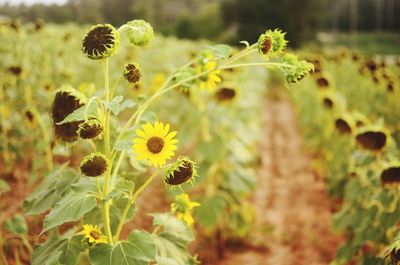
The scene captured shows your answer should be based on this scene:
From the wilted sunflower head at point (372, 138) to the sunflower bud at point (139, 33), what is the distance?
1.52 m

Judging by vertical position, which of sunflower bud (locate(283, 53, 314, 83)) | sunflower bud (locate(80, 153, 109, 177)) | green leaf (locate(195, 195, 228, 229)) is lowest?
green leaf (locate(195, 195, 228, 229))

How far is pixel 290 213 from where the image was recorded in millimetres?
4082

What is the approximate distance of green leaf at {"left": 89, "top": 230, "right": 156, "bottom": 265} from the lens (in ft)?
4.10

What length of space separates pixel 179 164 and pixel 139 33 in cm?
40

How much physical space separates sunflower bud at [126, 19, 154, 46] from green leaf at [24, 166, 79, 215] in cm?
50

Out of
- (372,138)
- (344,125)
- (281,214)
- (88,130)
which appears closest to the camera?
(88,130)

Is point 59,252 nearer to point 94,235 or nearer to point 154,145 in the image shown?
point 94,235

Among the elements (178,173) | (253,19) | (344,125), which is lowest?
(344,125)

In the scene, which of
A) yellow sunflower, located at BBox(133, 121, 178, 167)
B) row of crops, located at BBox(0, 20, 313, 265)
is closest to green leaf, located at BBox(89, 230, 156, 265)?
row of crops, located at BBox(0, 20, 313, 265)

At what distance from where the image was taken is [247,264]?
3.22 meters

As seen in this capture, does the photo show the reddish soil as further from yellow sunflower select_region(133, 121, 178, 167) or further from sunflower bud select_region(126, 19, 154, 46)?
sunflower bud select_region(126, 19, 154, 46)

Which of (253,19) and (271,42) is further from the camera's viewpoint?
(253,19)

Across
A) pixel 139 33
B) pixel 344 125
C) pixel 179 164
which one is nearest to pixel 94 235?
pixel 179 164

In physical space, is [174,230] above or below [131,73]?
below
